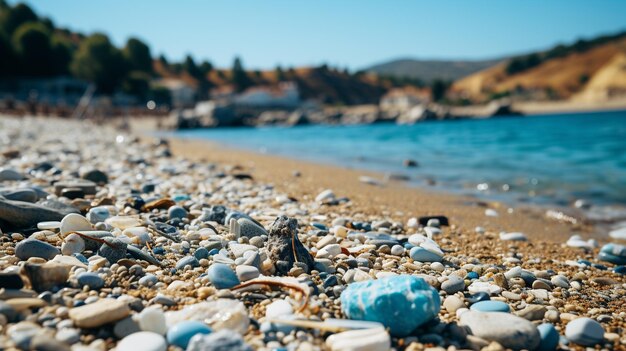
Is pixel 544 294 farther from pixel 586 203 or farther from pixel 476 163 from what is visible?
pixel 476 163

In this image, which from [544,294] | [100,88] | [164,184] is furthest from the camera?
[100,88]

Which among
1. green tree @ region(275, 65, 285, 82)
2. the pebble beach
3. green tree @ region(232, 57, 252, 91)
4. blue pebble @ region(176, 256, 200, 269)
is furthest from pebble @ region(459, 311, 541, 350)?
green tree @ region(275, 65, 285, 82)

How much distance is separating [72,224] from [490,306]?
108 inches

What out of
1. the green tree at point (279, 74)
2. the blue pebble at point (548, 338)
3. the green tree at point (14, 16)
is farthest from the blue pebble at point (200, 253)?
the green tree at point (279, 74)

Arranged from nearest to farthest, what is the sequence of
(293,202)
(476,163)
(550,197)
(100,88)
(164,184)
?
(293,202), (164,184), (550,197), (476,163), (100,88)

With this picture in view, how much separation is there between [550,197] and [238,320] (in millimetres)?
6870

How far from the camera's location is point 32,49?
185ft

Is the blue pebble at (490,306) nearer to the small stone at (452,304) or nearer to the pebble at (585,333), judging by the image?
the small stone at (452,304)

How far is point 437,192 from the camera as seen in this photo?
7.32 m

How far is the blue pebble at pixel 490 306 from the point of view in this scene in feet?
7.32

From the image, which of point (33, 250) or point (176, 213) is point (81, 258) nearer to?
point (33, 250)

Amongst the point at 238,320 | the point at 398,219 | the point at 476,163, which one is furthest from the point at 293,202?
the point at 476,163

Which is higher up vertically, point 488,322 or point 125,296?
point 125,296

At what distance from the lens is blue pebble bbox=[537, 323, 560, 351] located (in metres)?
1.96
